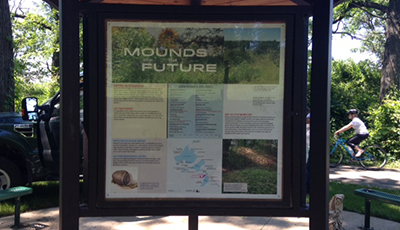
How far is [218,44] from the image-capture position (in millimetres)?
3008

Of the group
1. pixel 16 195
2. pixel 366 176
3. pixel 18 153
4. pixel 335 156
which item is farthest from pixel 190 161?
pixel 335 156

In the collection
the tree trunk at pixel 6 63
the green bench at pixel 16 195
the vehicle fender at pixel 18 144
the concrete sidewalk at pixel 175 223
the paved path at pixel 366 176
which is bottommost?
the paved path at pixel 366 176

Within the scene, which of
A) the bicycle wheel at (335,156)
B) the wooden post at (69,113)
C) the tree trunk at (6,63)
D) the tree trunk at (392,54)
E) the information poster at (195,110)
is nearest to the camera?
the wooden post at (69,113)

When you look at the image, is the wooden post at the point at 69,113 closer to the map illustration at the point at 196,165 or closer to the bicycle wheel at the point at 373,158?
the map illustration at the point at 196,165

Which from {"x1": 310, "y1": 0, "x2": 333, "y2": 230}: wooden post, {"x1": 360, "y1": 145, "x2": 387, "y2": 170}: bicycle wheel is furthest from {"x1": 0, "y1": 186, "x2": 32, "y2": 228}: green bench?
{"x1": 360, "y1": 145, "x2": 387, "y2": 170}: bicycle wheel

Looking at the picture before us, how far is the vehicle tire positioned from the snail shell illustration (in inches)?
157

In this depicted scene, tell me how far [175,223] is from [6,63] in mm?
6447

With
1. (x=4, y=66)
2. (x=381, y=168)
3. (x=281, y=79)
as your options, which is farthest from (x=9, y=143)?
(x=381, y=168)

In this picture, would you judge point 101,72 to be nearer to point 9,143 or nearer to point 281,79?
point 281,79

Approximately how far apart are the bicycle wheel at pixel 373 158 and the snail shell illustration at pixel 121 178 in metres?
10.1

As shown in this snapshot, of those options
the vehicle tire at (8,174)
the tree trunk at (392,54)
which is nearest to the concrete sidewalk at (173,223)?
the vehicle tire at (8,174)

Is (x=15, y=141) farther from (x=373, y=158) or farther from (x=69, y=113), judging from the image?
(x=373, y=158)

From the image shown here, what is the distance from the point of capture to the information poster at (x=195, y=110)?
9.84ft

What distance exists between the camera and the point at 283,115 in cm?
302
